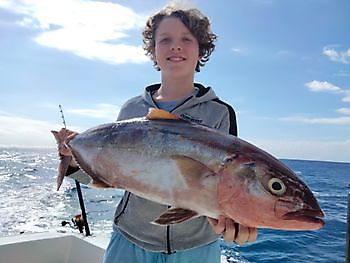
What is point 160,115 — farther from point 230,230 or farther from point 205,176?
point 230,230

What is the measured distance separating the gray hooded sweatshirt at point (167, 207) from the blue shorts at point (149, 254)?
0.11 feet

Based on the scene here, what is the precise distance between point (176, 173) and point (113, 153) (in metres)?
0.42

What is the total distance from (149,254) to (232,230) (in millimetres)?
704

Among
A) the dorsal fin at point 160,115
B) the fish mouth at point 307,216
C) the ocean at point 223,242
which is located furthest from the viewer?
the ocean at point 223,242

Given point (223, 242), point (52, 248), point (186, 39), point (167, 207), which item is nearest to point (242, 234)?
point (167, 207)

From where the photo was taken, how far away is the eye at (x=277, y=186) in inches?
61.9

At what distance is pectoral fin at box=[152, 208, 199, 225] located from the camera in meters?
1.64

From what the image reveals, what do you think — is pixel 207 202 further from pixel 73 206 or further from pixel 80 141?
pixel 73 206

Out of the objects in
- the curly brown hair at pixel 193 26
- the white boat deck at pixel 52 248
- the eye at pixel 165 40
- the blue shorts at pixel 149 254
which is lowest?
the white boat deck at pixel 52 248

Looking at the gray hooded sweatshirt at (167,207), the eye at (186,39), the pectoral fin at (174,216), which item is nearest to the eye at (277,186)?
the pectoral fin at (174,216)

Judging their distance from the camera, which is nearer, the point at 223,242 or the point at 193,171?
the point at 193,171

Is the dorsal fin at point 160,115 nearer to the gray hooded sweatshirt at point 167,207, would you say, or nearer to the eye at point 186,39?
the gray hooded sweatshirt at point 167,207

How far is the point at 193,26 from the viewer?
2.46 metres

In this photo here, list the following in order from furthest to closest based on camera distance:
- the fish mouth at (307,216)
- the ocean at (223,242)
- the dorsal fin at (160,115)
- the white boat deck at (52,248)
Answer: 1. the ocean at (223,242)
2. the white boat deck at (52,248)
3. the dorsal fin at (160,115)
4. the fish mouth at (307,216)
